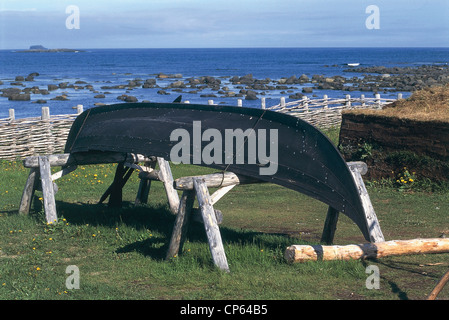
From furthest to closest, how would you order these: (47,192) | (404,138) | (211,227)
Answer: (404,138) < (47,192) < (211,227)

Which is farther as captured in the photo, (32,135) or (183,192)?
(32,135)

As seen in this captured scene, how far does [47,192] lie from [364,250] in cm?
587

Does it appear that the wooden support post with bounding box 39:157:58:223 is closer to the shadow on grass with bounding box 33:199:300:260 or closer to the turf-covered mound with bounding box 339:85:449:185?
the shadow on grass with bounding box 33:199:300:260

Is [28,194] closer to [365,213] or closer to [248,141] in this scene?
[248,141]

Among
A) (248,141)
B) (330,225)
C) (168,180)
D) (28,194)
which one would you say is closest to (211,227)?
(248,141)

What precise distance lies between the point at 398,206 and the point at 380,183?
1999 millimetres

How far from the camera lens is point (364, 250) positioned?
7.67 metres

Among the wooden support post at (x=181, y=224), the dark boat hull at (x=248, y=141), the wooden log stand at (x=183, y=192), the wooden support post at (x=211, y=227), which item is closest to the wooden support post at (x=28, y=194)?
the wooden log stand at (x=183, y=192)

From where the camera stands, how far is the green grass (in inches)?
267

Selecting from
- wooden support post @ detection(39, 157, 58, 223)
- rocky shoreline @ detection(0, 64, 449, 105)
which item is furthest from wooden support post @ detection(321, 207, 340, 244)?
rocky shoreline @ detection(0, 64, 449, 105)

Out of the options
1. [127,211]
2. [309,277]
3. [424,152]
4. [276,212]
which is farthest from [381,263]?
[424,152]

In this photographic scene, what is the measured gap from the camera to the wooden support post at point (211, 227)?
738 cm

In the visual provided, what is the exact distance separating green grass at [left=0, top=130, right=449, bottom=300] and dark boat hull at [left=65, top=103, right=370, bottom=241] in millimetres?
969
